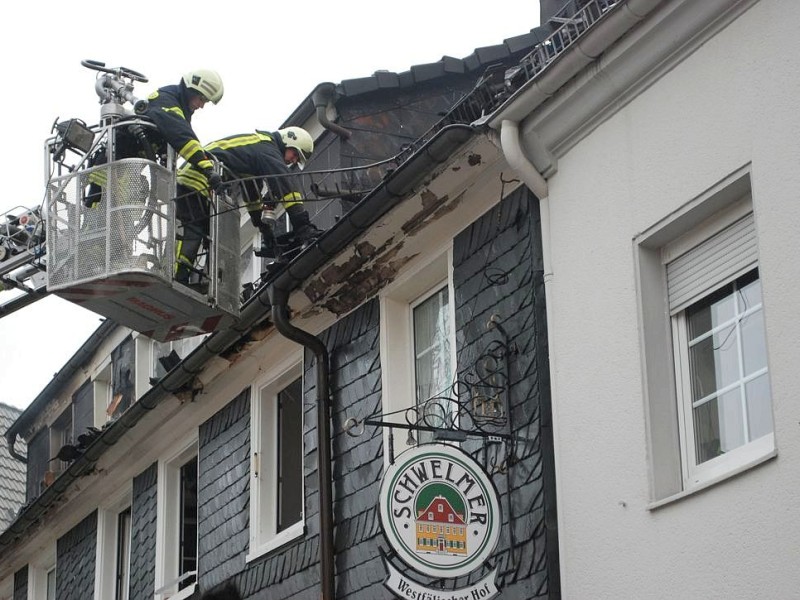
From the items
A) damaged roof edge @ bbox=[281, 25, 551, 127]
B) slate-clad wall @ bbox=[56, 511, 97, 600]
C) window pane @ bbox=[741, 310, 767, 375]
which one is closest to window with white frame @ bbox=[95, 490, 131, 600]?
slate-clad wall @ bbox=[56, 511, 97, 600]

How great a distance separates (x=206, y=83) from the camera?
14.1m

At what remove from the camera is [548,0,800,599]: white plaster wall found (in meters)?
8.41

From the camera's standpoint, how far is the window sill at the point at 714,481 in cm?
843

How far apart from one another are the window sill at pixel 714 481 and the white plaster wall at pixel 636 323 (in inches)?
1.2

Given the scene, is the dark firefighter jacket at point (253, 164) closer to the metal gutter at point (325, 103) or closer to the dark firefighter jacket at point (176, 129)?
the dark firefighter jacket at point (176, 129)

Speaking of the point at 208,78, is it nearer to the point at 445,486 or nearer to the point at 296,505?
the point at 296,505

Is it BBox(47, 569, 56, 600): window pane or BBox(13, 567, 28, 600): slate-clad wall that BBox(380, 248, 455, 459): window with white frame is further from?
BBox(13, 567, 28, 600): slate-clad wall

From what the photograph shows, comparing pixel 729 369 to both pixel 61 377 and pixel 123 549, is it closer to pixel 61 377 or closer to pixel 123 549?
pixel 123 549

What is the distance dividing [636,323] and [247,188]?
543 cm

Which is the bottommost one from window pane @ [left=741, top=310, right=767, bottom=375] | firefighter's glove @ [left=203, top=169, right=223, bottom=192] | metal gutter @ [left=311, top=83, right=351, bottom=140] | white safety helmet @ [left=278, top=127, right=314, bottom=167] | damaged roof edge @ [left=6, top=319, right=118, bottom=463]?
window pane @ [left=741, top=310, right=767, bottom=375]

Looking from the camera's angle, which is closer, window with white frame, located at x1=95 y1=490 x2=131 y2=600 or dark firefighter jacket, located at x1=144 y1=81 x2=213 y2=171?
dark firefighter jacket, located at x1=144 y1=81 x2=213 y2=171

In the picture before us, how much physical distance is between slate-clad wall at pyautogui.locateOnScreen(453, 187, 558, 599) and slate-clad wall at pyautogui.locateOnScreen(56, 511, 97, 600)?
9.09 meters

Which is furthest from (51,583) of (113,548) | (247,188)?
(247,188)

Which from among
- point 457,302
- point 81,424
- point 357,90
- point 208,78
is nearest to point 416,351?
point 457,302
